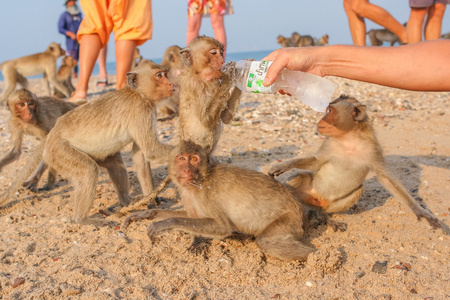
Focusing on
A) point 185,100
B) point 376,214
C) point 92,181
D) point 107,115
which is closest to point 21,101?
point 107,115

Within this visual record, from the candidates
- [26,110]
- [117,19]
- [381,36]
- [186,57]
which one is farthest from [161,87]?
[381,36]

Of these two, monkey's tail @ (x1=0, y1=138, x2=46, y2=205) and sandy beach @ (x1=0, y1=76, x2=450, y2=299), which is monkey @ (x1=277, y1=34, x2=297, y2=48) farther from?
monkey's tail @ (x1=0, y1=138, x2=46, y2=205)

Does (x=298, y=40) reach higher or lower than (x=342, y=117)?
lower

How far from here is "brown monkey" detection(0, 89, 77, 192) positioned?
495 cm

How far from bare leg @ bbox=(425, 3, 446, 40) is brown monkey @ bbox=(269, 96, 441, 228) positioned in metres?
5.37

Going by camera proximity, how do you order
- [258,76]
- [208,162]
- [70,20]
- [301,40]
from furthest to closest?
1. [301,40]
2. [70,20]
3. [208,162]
4. [258,76]

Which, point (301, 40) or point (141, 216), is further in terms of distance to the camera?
point (301, 40)

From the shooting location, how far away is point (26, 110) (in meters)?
5.06

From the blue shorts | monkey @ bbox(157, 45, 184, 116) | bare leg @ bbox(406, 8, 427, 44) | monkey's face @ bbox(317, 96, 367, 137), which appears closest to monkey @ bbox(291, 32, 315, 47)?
bare leg @ bbox(406, 8, 427, 44)

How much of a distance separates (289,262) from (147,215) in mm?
1206

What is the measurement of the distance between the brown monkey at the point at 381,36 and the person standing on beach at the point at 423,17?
17.6 metres

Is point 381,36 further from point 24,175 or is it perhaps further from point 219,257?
point 219,257

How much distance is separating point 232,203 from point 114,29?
4249 mm

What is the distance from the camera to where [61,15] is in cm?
1538
